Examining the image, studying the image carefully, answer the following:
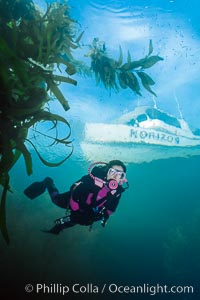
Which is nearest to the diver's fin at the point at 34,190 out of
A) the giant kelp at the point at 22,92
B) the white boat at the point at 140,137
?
the giant kelp at the point at 22,92

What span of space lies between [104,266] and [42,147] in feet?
13.9

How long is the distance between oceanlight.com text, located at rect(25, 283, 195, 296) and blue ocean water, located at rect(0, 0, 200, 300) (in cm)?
14

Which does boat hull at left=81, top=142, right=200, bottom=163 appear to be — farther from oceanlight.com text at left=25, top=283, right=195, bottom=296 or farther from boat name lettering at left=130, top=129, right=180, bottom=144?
oceanlight.com text at left=25, top=283, right=195, bottom=296

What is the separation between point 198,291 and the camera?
7469 mm

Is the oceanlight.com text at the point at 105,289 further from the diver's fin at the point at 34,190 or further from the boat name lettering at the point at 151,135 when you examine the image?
the boat name lettering at the point at 151,135

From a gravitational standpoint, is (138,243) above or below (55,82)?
below

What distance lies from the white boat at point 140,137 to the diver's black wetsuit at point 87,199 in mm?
2397

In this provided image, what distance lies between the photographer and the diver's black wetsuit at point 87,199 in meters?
5.14

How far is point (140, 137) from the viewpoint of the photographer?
26.2ft

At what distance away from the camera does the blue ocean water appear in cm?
579

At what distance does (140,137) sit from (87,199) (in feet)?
11.5

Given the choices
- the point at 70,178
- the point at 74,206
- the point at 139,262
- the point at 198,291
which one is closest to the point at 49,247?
the point at 70,178

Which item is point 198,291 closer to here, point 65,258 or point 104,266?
point 104,266

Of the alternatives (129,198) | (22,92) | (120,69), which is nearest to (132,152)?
(129,198)
